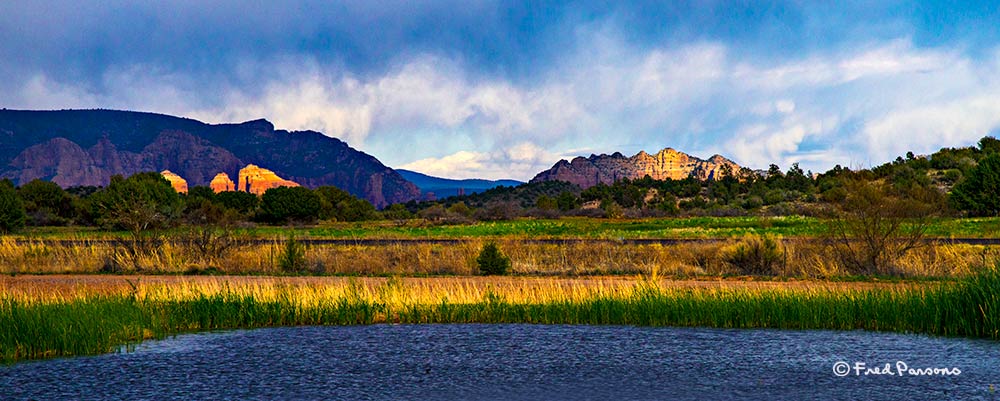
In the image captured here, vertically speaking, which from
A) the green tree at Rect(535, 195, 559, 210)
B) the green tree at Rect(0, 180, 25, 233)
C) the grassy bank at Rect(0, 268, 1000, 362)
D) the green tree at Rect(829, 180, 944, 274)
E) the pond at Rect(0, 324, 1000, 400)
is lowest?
the pond at Rect(0, 324, 1000, 400)

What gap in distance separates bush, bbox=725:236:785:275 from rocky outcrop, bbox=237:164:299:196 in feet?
541

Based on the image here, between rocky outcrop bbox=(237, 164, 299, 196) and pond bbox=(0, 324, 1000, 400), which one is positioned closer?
pond bbox=(0, 324, 1000, 400)

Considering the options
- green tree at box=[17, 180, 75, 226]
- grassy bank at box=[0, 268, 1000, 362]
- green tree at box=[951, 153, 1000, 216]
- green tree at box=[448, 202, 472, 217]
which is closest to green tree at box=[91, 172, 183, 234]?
green tree at box=[17, 180, 75, 226]

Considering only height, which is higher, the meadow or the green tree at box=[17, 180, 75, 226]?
the green tree at box=[17, 180, 75, 226]

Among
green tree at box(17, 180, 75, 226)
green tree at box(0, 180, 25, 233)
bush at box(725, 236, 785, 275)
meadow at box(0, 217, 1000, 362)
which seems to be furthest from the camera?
green tree at box(17, 180, 75, 226)

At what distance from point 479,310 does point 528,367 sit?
512cm

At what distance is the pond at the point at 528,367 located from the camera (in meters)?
10.2

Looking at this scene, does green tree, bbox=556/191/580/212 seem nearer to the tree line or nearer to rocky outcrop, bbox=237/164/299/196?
the tree line

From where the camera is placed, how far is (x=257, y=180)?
618 ft

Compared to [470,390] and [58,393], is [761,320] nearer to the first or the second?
[470,390]

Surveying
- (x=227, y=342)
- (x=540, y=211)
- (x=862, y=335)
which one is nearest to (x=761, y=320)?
(x=862, y=335)

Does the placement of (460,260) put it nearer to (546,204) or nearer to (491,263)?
(491,263)

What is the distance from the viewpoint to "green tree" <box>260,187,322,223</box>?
83312 millimetres

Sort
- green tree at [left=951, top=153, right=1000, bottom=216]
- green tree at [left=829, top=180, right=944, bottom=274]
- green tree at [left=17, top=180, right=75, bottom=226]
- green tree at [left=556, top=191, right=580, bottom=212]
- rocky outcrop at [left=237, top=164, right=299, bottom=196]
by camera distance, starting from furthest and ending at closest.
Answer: rocky outcrop at [left=237, top=164, right=299, bottom=196]
green tree at [left=556, top=191, right=580, bottom=212]
green tree at [left=17, top=180, right=75, bottom=226]
green tree at [left=951, top=153, right=1000, bottom=216]
green tree at [left=829, top=180, right=944, bottom=274]
